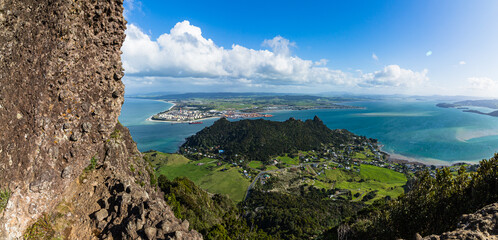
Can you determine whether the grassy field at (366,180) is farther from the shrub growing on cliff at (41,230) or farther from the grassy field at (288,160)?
the shrub growing on cliff at (41,230)

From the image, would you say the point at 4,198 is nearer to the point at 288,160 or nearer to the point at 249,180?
the point at 249,180

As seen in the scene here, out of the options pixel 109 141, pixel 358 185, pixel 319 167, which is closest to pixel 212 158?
pixel 319 167

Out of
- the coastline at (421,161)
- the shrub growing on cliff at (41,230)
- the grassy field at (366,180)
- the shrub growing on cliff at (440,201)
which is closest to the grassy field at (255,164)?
the grassy field at (366,180)

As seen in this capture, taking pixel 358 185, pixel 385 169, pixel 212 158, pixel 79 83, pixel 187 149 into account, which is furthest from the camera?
pixel 187 149

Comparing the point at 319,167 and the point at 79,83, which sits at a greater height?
the point at 79,83

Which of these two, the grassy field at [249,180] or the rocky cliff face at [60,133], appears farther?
the grassy field at [249,180]

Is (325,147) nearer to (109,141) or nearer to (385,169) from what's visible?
(385,169)

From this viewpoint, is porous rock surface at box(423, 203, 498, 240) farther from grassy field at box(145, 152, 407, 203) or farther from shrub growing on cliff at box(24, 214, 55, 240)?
grassy field at box(145, 152, 407, 203)
